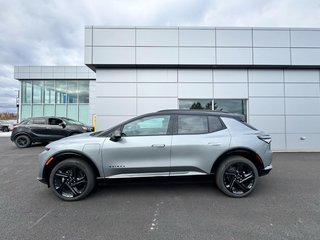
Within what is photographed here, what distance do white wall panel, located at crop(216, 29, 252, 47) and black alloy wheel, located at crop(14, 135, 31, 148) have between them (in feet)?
34.4

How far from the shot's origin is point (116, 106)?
7.75 meters

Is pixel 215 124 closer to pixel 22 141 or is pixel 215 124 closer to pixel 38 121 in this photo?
pixel 38 121

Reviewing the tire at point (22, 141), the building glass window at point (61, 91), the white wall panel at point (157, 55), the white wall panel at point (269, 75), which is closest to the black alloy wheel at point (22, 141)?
the tire at point (22, 141)

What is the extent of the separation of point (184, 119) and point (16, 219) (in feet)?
10.7

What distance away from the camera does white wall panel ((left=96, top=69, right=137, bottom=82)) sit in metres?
7.79

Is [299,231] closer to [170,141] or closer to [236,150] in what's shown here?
[236,150]

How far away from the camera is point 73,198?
3.30m

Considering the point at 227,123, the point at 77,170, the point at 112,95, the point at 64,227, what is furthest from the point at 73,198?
the point at 112,95

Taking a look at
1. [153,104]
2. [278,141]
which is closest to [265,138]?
[153,104]

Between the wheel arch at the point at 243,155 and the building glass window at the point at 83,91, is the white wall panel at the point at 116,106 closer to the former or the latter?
the wheel arch at the point at 243,155

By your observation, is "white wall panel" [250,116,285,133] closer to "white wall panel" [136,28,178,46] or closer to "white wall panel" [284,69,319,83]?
"white wall panel" [284,69,319,83]

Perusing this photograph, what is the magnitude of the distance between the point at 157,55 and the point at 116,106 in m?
2.85

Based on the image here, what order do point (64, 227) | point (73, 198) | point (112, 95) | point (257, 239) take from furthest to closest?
point (112, 95), point (73, 198), point (64, 227), point (257, 239)

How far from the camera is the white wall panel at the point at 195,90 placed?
784 cm
